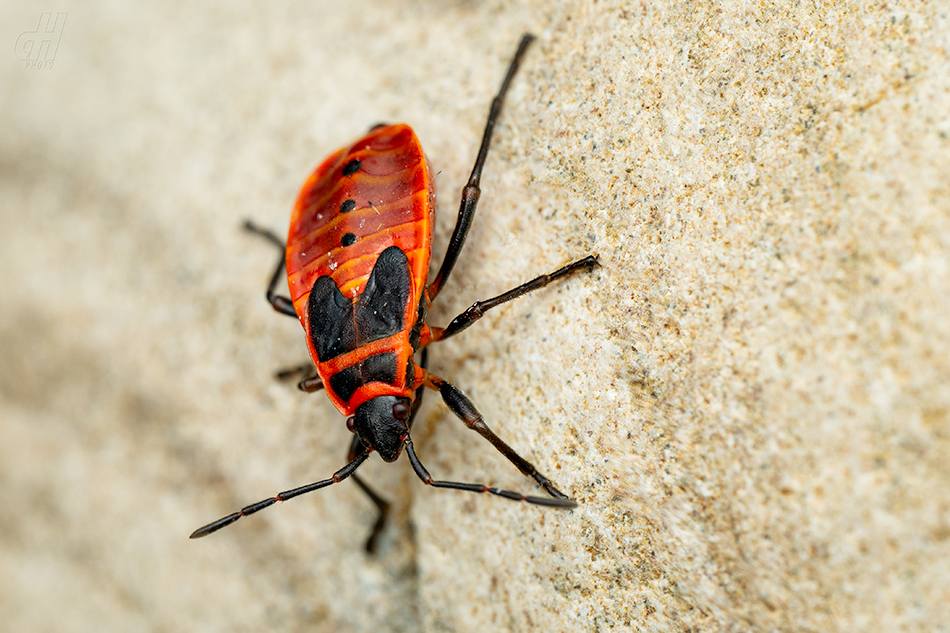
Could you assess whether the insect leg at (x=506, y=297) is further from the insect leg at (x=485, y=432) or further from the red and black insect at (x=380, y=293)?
the insect leg at (x=485, y=432)

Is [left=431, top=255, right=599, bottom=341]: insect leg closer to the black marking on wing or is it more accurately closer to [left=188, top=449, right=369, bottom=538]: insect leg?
the black marking on wing

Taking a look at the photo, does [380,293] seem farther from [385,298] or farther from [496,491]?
[496,491]

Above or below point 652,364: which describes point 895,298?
below

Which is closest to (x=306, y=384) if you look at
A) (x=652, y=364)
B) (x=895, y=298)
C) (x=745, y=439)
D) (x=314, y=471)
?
(x=314, y=471)

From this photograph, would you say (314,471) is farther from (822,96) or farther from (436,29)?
(822,96)

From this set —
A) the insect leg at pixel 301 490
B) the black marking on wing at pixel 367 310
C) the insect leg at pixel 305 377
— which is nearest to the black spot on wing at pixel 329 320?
the black marking on wing at pixel 367 310

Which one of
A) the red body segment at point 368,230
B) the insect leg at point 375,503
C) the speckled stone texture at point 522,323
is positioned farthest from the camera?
the insect leg at point 375,503
